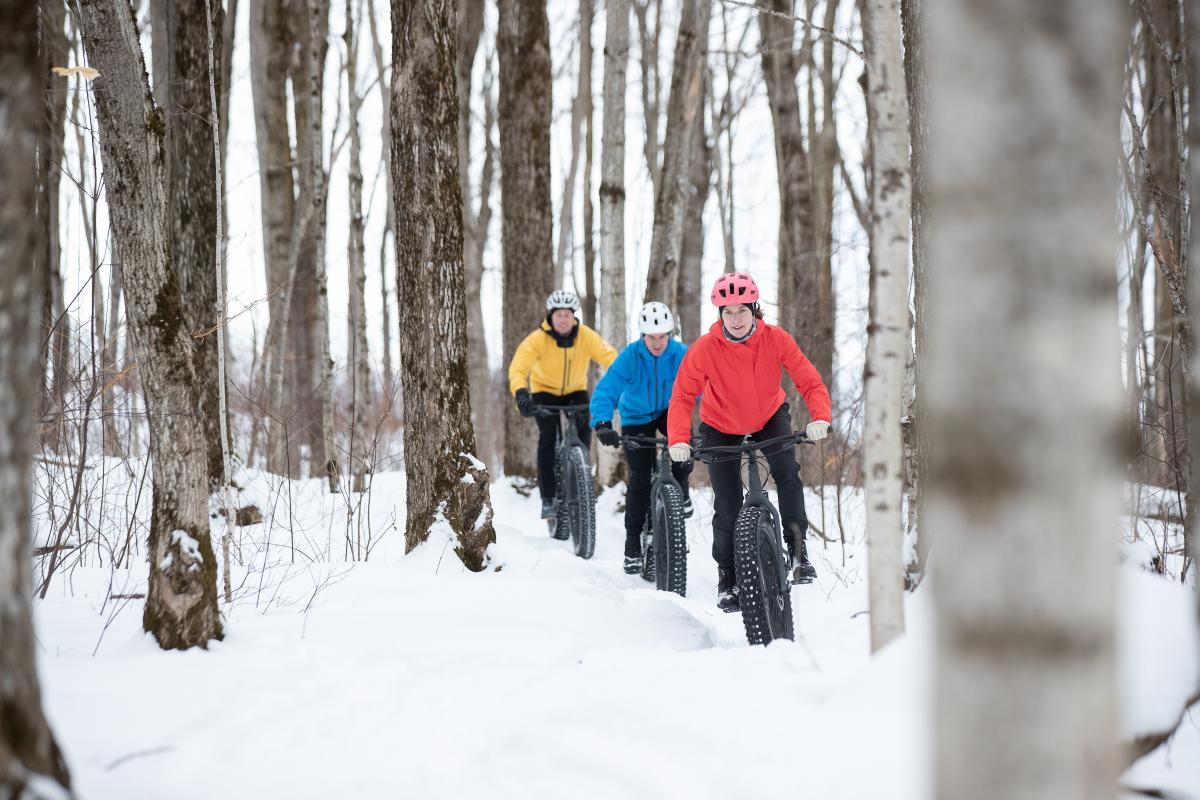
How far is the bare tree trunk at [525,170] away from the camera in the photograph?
1114cm

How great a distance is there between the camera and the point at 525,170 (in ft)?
36.7

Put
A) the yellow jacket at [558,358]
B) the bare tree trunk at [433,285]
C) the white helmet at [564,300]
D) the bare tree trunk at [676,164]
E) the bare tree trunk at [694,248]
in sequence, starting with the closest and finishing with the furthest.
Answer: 1. the bare tree trunk at [433,285]
2. the white helmet at [564,300]
3. the yellow jacket at [558,358]
4. the bare tree trunk at [676,164]
5. the bare tree trunk at [694,248]

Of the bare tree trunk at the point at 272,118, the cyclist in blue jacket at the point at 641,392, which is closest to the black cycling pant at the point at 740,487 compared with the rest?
the cyclist in blue jacket at the point at 641,392

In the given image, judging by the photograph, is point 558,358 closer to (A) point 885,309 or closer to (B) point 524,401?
(B) point 524,401

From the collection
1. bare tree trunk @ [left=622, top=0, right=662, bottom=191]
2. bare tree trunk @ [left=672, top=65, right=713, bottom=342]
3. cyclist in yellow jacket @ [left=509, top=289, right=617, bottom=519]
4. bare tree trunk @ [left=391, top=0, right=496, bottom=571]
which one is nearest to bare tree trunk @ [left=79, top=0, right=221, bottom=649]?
bare tree trunk @ [left=391, top=0, right=496, bottom=571]

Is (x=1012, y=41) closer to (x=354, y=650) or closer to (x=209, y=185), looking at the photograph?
(x=354, y=650)

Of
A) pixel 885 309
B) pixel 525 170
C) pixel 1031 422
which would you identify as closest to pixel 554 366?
pixel 525 170

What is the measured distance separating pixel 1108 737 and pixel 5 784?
2.12 m

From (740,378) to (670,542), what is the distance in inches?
56.4

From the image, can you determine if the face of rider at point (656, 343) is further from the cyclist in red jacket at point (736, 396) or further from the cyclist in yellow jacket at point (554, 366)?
the cyclist in yellow jacket at point (554, 366)

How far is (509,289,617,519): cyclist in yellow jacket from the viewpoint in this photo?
28.7 ft

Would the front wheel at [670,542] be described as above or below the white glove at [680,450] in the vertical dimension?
below

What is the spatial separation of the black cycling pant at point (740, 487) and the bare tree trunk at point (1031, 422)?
3757 mm

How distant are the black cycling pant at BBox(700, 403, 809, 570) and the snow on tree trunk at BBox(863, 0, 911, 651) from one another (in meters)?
2.12
